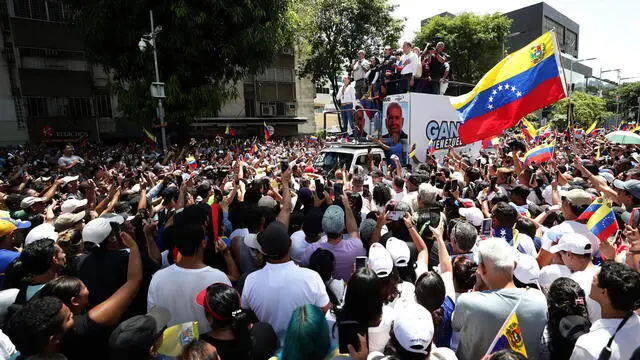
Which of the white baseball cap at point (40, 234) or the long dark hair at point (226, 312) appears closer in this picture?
the long dark hair at point (226, 312)

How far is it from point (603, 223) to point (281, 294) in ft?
9.27

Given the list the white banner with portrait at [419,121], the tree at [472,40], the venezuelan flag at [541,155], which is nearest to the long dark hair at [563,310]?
the venezuelan flag at [541,155]

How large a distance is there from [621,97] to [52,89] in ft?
232

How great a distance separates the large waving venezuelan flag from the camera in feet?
19.9

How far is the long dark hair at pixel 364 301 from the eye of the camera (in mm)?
2078

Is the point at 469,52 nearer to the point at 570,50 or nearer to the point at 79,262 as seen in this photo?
the point at 79,262

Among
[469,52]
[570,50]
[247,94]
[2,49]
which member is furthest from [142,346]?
[570,50]

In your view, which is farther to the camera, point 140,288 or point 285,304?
point 140,288

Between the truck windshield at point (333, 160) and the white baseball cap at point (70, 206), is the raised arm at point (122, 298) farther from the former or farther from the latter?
the truck windshield at point (333, 160)

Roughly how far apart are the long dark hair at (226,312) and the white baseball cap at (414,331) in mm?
850

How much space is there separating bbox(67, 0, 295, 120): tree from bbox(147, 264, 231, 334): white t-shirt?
16260 mm

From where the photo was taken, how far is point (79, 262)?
2.79 meters

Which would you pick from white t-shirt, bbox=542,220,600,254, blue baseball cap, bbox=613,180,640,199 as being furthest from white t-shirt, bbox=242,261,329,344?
blue baseball cap, bbox=613,180,640,199

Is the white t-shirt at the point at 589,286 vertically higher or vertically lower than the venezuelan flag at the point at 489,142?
lower
